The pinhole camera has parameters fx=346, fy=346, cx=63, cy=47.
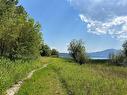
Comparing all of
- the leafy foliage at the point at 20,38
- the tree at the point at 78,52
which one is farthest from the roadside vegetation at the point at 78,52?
the leafy foliage at the point at 20,38

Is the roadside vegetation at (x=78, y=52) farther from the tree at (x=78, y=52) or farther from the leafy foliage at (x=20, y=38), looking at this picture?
the leafy foliage at (x=20, y=38)

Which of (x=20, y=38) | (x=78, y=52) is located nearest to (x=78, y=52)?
(x=78, y=52)

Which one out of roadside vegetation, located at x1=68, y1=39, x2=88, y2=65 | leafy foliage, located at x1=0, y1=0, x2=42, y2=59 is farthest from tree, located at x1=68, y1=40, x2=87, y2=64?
leafy foliage, located at x1=0, y1=0, x2=42, y2=59

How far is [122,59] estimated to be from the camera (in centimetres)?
11150

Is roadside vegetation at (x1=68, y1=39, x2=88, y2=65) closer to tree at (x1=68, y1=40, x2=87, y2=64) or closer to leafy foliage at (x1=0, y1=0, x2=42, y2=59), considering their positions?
tree at (x1=68, y1=40, x2=87, y2=64)

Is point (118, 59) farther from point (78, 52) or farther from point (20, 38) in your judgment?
point (20, 38)

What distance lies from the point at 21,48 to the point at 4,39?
5279mm

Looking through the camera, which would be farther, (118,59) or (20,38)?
(118,59)

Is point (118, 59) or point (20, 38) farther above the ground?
point (20, 38)

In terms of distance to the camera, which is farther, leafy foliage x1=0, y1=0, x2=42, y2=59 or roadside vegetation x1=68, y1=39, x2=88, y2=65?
roadside vegetation x1=68, y1=39, x2=88, y2=65

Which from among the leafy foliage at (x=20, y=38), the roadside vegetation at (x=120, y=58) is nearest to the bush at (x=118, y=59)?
the roadside vegetation at (x=120, y=58)

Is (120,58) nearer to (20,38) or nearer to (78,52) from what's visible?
(78,52)

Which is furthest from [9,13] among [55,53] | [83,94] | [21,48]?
[55,53]

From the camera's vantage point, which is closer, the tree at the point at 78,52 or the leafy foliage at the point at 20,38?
the leafy foliage at the point at 20,38
